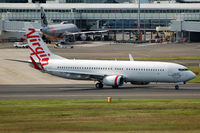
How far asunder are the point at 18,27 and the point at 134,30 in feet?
135

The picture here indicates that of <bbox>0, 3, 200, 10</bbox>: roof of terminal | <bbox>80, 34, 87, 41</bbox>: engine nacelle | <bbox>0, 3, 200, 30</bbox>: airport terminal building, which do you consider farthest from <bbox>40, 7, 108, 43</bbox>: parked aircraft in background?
<bbox>0, 3, 200, 10</bbox>: roof of terminal

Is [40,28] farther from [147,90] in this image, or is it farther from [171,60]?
[147,90]

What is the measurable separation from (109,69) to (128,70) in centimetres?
269

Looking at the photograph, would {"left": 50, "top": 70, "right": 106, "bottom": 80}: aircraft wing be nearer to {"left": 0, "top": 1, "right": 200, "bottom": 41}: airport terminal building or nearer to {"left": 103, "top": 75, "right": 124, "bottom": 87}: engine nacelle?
{"left": 103, "top": 75, "right": 124, "bottom": 87}: engine nacelle

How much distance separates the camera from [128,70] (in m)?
64.2

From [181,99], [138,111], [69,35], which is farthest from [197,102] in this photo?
[69,35]

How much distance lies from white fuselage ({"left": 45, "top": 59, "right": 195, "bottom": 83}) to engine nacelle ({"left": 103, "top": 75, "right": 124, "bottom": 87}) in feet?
2.85

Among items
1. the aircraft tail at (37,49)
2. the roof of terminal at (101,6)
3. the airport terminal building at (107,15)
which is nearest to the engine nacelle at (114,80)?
the aircraft tail at (37,49)

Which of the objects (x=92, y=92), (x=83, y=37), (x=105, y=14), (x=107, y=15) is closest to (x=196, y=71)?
(x=92, y=92)

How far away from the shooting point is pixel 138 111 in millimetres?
44062

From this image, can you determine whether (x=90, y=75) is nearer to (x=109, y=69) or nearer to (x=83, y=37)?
(x=109, y=69)

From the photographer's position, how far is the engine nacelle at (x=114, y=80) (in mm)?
63925

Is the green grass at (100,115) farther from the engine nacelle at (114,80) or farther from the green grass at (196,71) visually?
the green grass at (196,71)

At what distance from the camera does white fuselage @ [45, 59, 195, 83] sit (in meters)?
62.5
